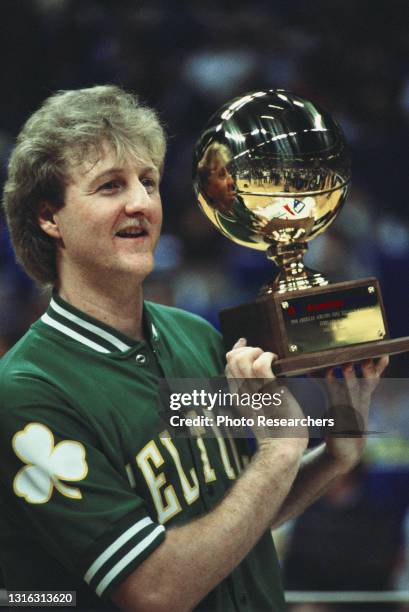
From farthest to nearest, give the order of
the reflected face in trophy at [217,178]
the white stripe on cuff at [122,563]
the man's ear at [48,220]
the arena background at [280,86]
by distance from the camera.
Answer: the arena background at [280,86], the man's ear at [48,220], the reflected face in trophy at [217,178], the white stripe on cuff at [122,563]

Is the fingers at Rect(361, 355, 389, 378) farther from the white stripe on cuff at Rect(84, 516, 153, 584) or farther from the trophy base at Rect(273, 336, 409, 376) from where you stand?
the white stripe on cuff at Rect(84, 516, 153, 584)

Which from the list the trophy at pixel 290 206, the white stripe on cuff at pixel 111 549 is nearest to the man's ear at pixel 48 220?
the trophy at pixel 290 206

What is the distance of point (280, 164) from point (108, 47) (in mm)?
1253

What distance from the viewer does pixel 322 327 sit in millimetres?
1192

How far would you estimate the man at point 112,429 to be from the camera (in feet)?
3.64

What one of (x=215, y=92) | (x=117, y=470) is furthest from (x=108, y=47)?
(x=117, y=470)

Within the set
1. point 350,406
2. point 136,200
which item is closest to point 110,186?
point 136,200

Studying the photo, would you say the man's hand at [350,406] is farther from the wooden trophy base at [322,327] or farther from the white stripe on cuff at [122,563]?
the white stripe on cuff at [122,563]

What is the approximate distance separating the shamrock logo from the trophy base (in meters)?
0.29

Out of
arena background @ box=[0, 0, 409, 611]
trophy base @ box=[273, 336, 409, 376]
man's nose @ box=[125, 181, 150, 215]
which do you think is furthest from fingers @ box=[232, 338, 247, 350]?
arena background @ box=[0, 0, 409, 611]

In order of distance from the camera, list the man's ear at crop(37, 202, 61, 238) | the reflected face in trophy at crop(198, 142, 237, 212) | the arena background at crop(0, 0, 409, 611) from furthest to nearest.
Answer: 1. the arena background at crop(0, 0, 409, 611)
2. the man's ear at crop(37, 202, 61, 238)
3. the reflected face in trophy at crop(198, 142, 237, 212)

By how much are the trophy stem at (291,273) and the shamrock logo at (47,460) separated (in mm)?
370

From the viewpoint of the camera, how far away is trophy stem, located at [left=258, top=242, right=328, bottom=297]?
49.1 inches

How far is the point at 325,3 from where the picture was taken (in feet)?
7.45
